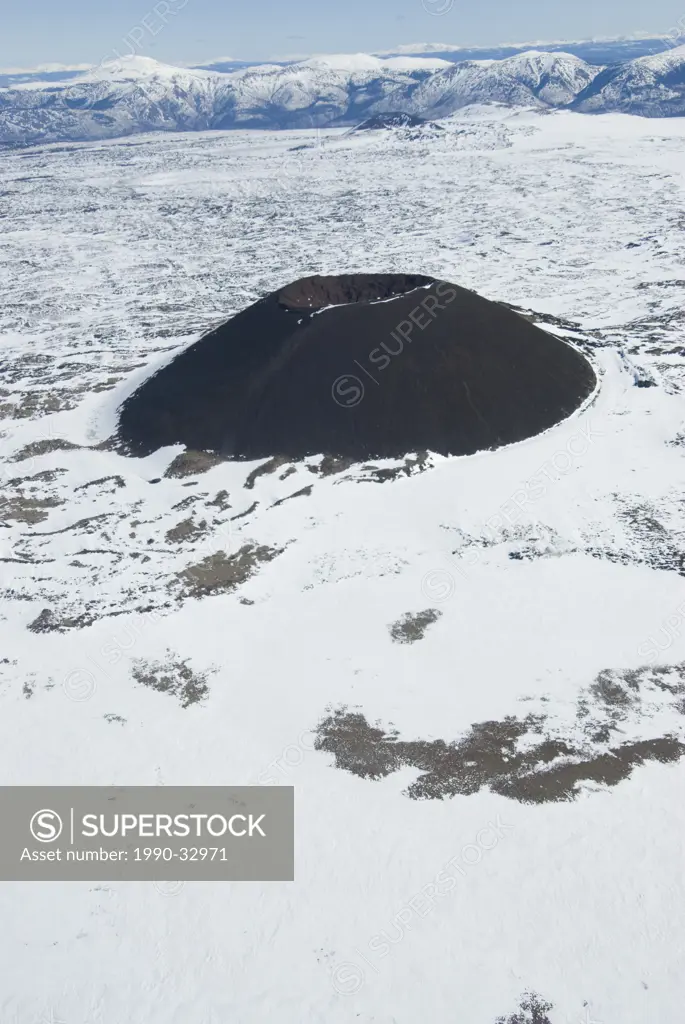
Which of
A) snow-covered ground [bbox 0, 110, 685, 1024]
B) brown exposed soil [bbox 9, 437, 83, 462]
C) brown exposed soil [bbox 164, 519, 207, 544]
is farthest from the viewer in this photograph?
brown exposed soil [bbox 9, 437, 83, 462]

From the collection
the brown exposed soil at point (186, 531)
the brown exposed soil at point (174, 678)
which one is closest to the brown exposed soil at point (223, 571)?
the brown exposed soil at point (186, 531)

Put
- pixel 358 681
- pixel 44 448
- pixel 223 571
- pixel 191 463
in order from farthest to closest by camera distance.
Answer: pixel 44 448, pixel 191 463, pixel 223 571, pixel 358 681

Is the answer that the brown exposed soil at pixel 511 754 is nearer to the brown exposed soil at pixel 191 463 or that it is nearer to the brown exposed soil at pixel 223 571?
the brown exposed soil at pixel 223 571

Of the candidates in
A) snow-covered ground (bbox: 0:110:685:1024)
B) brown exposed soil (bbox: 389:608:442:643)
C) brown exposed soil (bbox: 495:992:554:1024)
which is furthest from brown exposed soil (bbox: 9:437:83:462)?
brown exposed soil (bbox: 495:992:554:1024)

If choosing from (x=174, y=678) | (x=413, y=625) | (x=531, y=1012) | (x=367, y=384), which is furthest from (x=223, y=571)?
(x=531, y=1012)

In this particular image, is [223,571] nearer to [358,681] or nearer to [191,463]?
[358,681]

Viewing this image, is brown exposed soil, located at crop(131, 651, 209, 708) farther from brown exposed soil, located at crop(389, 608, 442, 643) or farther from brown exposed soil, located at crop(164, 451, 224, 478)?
brown exposed soil, located at crop(164, 451, 224, 478)

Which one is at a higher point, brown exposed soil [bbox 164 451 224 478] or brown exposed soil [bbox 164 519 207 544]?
brown exposed soil [bbox 164 451 224 478]

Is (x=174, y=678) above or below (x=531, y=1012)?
above
